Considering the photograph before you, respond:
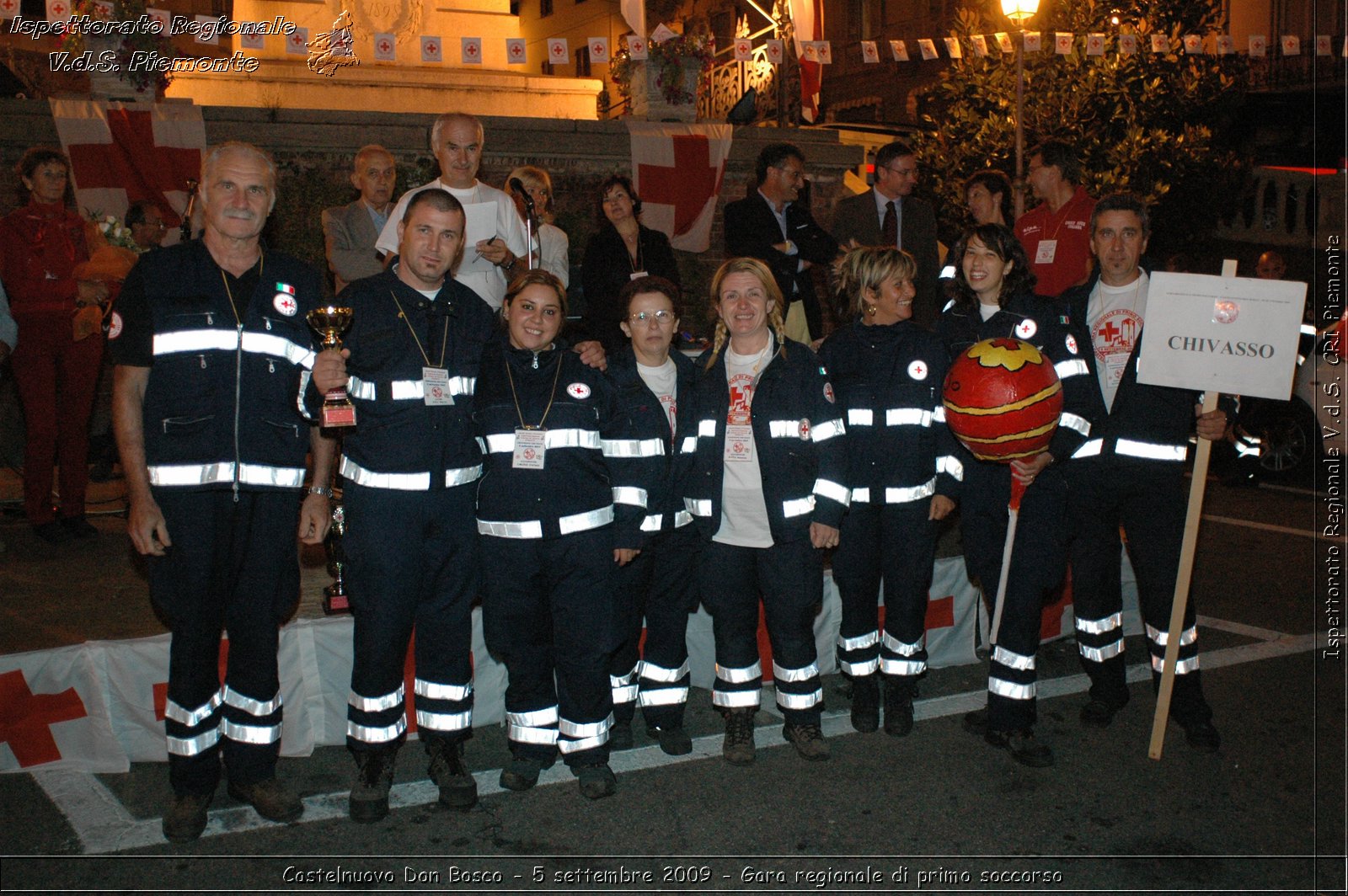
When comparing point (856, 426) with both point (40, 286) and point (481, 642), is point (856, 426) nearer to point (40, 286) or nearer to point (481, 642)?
point (481, 642)

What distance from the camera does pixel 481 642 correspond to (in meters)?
5.21

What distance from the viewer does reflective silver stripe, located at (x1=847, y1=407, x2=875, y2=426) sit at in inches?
201

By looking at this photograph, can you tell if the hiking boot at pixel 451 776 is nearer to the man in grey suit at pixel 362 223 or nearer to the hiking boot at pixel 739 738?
the hiking boot at pixel 739 738

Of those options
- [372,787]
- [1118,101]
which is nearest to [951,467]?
[372,787]

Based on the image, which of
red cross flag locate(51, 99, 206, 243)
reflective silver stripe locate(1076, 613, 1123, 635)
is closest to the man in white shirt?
reflective silver stripe locate(1076, 613, 1123, 635)

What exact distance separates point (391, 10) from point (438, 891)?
612 inches

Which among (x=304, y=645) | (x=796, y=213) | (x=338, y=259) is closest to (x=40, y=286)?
(x=338, y=259)

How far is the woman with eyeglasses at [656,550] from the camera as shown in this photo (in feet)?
15.9

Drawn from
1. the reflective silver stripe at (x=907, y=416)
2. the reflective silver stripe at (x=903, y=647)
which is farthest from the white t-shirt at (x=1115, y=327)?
the reflective silver stripe at (x=903, y=647)

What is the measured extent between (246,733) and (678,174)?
10.9 meters

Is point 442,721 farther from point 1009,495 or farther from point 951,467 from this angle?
point 1009,495

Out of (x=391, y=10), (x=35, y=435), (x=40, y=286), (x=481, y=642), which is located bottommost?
(x=481, y=642)

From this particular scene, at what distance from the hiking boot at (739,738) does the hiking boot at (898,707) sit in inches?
26.3

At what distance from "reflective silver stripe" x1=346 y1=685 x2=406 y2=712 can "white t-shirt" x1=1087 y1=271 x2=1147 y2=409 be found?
3368mm
